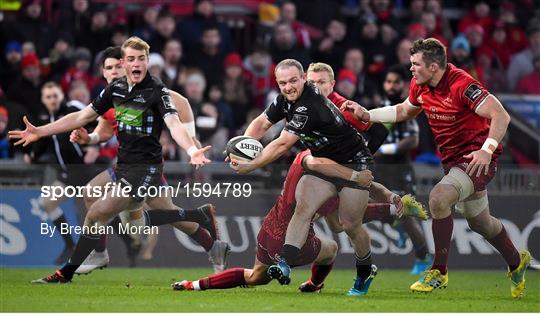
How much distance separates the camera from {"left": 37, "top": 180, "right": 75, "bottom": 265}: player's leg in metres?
14.4

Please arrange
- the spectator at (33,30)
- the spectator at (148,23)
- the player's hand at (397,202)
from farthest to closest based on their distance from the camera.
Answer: the spectator at (148,23), the spectator at (33,30), the player's hand at (397,202)

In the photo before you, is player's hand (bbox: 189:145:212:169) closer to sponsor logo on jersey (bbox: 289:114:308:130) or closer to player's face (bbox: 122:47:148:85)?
sponsor logo on jersey (bbox: 289:114:308:130)

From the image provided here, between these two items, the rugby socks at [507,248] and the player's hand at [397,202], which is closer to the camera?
the rugby socks at [507,248]

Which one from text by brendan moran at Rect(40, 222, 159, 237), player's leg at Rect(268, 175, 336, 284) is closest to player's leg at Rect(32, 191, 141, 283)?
text by brendan moran at Rect(40, 222, 159, 237)

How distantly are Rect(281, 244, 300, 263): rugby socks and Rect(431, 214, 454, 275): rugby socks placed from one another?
1.34m

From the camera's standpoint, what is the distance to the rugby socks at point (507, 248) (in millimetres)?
13219

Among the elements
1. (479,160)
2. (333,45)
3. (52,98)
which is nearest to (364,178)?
(479,160)

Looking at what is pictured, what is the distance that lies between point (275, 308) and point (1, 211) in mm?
4806

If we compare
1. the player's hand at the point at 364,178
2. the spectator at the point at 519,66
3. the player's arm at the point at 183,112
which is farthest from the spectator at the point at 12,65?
the player's hand at the point at 364,178

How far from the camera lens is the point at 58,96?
17.3 m

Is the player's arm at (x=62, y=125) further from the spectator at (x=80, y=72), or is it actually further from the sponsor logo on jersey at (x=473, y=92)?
the spectator at (x=80, y=72)

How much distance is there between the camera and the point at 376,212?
13719 millimetres

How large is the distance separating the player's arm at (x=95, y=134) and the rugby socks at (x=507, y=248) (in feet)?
13.7

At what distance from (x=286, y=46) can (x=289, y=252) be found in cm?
875
